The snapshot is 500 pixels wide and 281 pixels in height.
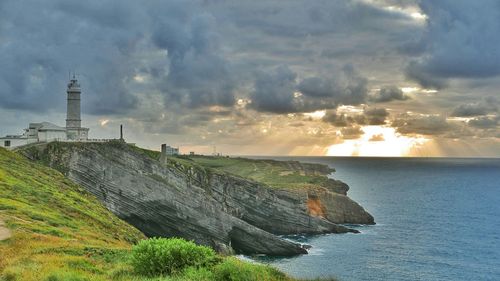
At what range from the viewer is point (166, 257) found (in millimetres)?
15945

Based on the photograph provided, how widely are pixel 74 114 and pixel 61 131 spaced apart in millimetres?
7031

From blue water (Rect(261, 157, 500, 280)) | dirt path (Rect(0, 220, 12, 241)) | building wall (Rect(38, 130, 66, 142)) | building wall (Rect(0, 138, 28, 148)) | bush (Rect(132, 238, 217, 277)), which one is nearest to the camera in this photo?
bush (Rect(132, 238, 217, 277))

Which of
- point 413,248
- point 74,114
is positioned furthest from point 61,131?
point 413,248

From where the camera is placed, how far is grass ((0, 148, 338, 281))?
15131 millimetres

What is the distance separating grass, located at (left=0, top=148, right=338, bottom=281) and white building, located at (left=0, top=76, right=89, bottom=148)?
2839 centimetres

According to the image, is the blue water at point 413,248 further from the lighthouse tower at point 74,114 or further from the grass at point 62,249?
the lighthouse tower at point 74,114

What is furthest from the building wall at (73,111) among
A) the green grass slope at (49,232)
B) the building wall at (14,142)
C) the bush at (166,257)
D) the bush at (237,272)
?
the bush at (237,272)

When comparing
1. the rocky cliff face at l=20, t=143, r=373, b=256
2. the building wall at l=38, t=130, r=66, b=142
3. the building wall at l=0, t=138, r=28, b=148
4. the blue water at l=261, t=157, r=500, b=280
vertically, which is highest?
the building wall at l=38, t=130, r=66, b=142

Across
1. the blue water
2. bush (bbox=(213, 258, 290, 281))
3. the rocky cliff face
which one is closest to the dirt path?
bush (bbox=(213, 258, 290, 281))

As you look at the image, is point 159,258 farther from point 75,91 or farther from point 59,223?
point 75,91

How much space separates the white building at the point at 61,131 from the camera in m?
68.2

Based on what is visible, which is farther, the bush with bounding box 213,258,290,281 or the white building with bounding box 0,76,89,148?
the white building with bounding box 0,76,89,148

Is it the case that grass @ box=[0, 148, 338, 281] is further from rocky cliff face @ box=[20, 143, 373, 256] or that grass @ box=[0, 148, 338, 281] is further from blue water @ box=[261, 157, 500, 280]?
blue water @ box=[261, 157, 500, 280]

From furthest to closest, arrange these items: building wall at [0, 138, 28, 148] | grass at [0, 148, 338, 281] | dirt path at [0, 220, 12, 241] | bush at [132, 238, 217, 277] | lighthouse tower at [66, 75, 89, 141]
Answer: lighthouse tower at [66, 75, 89, 141]
building wall at [0, 138, 28, 148]
dirt path at [0, 220, 12, 241]
bush at [132, 238, 217, 277]
grass at [0, 148, 338, 281]
